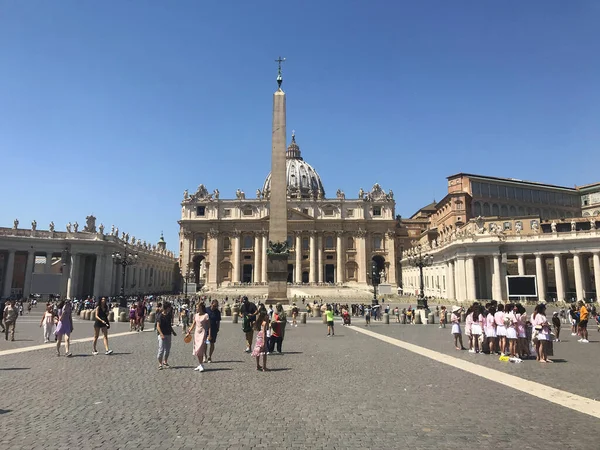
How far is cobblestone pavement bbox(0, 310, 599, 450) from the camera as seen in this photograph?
4.83 m

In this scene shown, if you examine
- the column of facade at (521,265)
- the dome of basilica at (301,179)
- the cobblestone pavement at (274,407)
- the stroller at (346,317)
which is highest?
the dome of basilica at (301,179)

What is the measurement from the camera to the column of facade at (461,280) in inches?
1699

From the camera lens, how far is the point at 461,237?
43.8 meters

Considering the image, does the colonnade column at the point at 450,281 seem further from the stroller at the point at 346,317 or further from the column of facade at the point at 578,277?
the stroller at the point at 346,317

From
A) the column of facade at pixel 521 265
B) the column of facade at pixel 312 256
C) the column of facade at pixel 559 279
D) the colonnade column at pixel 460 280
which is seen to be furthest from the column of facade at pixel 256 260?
the column of facade at pixel 559 279

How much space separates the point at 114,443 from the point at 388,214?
7890 centimetres

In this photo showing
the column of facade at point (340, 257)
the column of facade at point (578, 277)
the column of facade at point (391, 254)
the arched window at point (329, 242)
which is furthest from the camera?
the arched window at point (329, 242)

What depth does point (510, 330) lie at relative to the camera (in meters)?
10.7

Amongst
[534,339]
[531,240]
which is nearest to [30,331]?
[534,339]

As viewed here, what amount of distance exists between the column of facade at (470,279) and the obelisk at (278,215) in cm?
2321

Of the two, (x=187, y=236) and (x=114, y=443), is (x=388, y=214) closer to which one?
(x=187, y=236)

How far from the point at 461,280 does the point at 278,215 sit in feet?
84.5

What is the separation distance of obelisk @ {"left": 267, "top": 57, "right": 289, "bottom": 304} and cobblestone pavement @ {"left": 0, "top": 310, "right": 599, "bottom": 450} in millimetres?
15704

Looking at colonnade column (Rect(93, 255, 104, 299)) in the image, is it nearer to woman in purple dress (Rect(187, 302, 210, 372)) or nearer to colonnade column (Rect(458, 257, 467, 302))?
colonnade column (Rect(458, 257, 467, 302))
